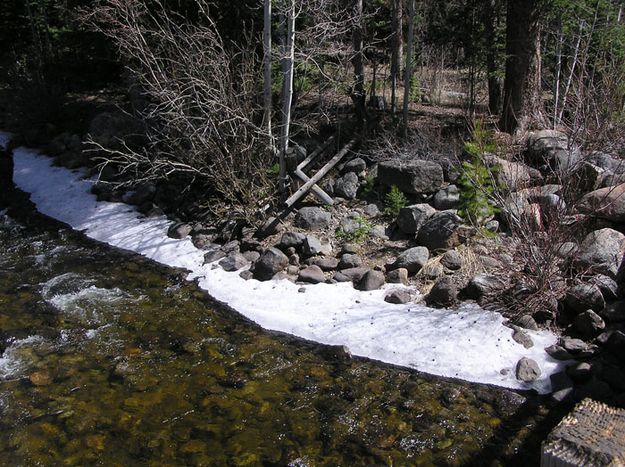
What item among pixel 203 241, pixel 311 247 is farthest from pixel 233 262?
pixel 311 247

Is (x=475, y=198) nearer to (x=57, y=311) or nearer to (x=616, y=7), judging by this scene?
(x=57, y=311)

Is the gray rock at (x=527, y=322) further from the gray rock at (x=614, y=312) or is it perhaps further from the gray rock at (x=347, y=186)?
the gray rock at (x=347, y=186)

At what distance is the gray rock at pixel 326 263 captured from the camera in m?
7.40

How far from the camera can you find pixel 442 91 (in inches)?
521

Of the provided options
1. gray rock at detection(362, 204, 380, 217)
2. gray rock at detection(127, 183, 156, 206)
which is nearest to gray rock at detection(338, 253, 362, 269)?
gray rock at detection(362, 204, 380, 217)

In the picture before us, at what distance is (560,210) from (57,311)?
5.55 m

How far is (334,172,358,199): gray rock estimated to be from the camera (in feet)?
29.4

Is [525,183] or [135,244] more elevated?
[525,183]

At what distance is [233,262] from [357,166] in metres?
2.79

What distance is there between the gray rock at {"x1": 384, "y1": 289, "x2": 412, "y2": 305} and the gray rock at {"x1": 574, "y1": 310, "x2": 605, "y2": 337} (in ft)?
5.75

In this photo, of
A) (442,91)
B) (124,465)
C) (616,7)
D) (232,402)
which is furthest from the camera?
(442,91)

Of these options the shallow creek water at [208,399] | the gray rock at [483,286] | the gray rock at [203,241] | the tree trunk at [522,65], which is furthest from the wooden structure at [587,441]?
the tree trunk at [522,65]

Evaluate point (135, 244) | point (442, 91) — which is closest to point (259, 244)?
point (135, 244)

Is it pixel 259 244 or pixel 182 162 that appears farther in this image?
pixel 182 162
